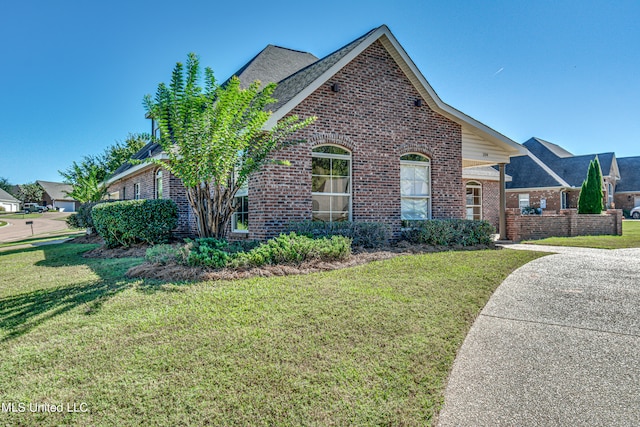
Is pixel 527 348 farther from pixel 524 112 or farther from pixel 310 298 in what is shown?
pixel 524 112

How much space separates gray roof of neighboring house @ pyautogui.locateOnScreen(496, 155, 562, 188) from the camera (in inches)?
1033

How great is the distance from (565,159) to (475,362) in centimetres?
3349

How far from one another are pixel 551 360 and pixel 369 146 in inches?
303

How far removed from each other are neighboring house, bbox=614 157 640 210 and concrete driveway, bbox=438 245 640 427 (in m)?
45.7

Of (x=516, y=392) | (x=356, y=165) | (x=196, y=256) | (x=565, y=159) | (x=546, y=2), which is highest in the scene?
(x=546, y=2)

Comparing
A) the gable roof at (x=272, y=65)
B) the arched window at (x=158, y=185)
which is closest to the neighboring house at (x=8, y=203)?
the arched window at (x=158, y=185)

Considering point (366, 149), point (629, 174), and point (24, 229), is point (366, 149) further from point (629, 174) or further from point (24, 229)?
point (629, 174)

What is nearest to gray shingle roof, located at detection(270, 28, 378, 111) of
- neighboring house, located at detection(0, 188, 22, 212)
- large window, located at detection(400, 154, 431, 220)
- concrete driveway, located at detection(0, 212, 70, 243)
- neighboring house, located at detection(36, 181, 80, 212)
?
large window, located at detection(400, 154, 431, 220)

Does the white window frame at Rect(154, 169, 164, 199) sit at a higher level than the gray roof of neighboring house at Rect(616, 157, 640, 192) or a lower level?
lower

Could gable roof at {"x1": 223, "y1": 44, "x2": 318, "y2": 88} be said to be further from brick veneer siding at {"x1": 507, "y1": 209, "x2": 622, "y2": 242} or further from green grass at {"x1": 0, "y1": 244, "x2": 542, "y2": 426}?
brick veneer siding at {"x1": 507, "y1": 209, "x2": 622, "y2": 242}

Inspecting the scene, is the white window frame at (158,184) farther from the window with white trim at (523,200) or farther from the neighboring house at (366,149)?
the window with white trim at (523,200)

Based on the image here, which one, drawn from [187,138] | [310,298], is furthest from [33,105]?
[310,298]

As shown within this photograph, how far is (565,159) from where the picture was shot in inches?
1200

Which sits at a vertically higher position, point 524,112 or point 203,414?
point 524,112
